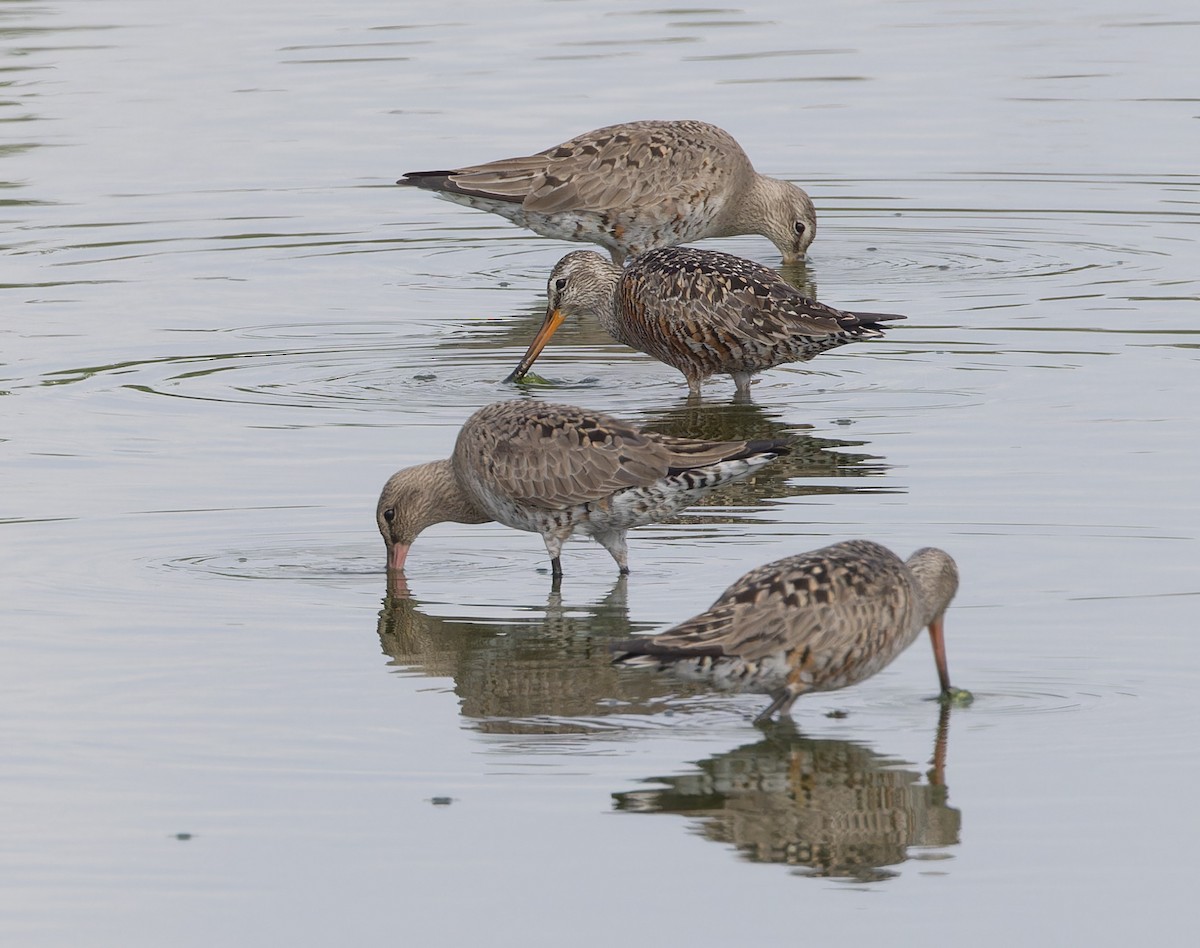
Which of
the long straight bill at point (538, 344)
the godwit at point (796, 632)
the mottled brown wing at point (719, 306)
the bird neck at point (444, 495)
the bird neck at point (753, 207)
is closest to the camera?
the godwit at point (796, 632)

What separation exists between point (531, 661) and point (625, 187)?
8.92 m

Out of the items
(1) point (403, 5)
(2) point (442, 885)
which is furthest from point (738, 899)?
(1) point (403, 5)

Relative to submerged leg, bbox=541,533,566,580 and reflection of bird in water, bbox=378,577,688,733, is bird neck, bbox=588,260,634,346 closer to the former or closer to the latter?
submerged leg, bbox=541,533,566,580

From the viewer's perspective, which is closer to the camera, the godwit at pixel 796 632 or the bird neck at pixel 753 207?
the godwit at pixel 796 632

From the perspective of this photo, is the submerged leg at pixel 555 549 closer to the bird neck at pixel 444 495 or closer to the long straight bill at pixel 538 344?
the bird neck at pixel 444 495

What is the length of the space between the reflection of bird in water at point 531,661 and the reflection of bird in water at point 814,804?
0.67 metres

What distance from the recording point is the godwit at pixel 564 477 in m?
10.2

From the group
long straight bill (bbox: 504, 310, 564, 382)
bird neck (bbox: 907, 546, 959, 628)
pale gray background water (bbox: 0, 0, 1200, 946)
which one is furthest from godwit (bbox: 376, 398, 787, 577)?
long straight bill (bbox: 504, 310, 564, 382)

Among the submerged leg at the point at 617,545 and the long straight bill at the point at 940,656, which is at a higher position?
the long straight bill at the point at 940,656

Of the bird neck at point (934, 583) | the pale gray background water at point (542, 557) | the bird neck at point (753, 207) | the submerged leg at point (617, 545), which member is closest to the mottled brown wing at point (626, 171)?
the bird neck at point (753, 207)

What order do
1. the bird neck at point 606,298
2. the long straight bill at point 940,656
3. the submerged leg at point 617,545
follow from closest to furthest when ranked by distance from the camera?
the long straight bill at point 940,656 → the submerged leg at point 617,545 → the bird neck at point 606,298

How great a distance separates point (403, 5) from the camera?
31.1 m

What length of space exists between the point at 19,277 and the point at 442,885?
11601mm

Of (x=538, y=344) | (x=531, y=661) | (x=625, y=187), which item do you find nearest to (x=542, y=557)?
(x=531, y=661)
